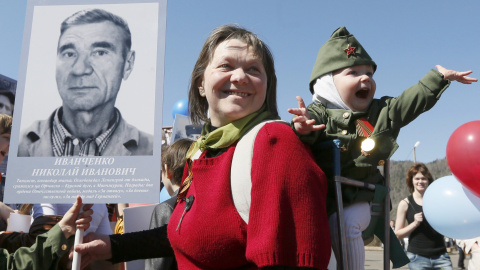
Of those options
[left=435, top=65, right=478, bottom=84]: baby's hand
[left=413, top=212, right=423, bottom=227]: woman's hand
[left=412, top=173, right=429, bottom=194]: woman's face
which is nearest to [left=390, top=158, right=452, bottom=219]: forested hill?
[left=412, top=173, right=429, bottom=194]: woman's face

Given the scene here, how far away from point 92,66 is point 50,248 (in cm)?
89

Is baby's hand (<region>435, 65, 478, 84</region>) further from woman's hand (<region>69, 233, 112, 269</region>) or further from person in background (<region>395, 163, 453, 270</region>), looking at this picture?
person in background (<region>395, 163, 453, 270</region>)

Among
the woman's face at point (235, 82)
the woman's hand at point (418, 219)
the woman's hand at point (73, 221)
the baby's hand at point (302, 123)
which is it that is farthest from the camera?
the woman's hand at point (418, 219)

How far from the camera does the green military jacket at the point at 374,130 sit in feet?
5.74

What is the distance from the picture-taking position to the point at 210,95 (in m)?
1.70

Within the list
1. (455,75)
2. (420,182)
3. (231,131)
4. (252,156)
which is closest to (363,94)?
(455,75)

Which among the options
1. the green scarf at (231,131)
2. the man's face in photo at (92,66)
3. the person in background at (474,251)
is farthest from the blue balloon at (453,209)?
the man's face in photo at (92,66)

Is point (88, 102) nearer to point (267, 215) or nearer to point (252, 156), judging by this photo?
point (252, 156)

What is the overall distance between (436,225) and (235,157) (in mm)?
3418

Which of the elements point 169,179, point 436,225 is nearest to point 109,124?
point 169,179

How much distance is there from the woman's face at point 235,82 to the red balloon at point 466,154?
7.79ft

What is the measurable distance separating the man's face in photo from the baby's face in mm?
1100

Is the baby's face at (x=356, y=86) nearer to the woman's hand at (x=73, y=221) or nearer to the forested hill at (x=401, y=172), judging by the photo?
the woman's hand at (x=73, y=221)

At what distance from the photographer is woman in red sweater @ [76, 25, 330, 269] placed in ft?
3.99
